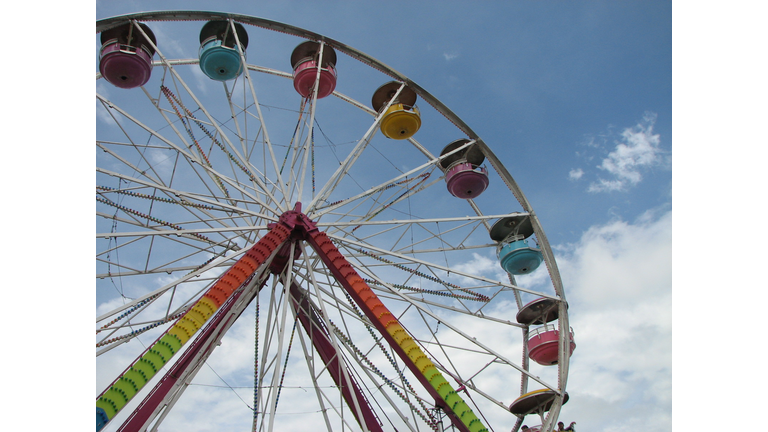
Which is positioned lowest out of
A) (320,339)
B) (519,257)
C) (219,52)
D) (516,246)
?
(320,339)

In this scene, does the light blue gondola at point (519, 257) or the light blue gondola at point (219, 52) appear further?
the light blue gondola at point (519, 257)

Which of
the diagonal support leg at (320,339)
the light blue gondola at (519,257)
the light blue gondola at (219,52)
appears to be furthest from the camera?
the light blue gondola at (519,257)

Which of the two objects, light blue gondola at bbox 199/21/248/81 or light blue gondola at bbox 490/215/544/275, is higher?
light blue gondola at bbox 199/21/248/81

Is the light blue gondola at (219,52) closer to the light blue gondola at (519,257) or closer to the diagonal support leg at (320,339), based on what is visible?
the diagonal support leg at (320,339)

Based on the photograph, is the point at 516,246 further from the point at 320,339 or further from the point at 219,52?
the point at 219,52

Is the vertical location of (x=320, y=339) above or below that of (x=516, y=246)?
below

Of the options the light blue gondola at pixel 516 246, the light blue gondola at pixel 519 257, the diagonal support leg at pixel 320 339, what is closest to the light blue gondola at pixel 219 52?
the diagonal support leg at pixel 320 339

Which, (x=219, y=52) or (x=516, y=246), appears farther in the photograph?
(x=516, y=246)

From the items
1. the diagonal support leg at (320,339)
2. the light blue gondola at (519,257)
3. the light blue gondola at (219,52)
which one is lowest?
the diagonal support leg at (320,339)

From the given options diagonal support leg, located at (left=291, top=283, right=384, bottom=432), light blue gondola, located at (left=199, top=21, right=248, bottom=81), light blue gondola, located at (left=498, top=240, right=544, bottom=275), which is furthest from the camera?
light blue gondola, located at (left=498, top=240, right=544, bottom=275)

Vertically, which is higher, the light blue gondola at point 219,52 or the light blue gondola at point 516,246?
the light blue gondola at point 219,52

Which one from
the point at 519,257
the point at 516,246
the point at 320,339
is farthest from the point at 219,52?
the point at 519,257

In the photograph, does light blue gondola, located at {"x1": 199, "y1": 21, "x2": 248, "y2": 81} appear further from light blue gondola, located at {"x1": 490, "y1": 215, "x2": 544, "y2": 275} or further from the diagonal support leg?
light blue gondola, located at {"x1": 490, "y1": 215, "x2": 544, "y2": 275}

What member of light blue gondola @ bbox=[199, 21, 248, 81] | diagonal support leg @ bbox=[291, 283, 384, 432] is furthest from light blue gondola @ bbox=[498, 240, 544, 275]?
light blue gondola @ bbox=[199, 21, 248, 81]
